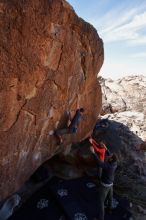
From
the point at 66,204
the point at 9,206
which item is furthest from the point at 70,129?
the point at 9,206

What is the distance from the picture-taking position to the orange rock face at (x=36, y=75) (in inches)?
220

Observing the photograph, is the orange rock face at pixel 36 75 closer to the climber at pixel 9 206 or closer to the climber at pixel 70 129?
the climber at pixel 70 129

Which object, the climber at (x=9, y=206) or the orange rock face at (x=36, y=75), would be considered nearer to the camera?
the orange rock face at (x=36, y=75)

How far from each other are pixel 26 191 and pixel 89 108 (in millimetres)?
3397

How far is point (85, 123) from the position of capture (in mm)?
9688

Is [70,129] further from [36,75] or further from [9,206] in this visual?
[9,206]

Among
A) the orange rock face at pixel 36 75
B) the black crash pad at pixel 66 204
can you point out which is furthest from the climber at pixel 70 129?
the black crash pad at pixel 66 204

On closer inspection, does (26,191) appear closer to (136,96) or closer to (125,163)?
(125,163)

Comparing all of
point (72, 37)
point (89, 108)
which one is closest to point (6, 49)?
point (72, 37)

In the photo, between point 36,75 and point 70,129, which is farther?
point 70,129

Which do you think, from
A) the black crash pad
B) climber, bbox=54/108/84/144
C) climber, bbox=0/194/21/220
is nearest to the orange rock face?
climber, bbox=54/108/84/144

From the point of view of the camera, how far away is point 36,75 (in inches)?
248

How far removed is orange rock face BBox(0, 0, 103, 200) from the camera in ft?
18.3

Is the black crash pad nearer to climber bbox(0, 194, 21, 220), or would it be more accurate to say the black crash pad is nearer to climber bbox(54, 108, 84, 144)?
climber bbox(0, 194, 21, 220)
